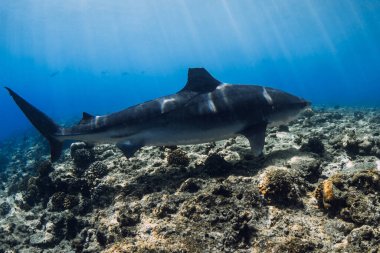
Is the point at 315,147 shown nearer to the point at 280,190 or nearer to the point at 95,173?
the point at 280,190

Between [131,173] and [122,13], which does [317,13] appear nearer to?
[122,13]

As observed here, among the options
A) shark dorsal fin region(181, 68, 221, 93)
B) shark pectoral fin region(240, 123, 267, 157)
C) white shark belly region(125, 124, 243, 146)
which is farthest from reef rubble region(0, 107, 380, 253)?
shark dorsal fin region(181, 68, 221, 93)

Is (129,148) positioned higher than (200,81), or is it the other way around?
(200,81)

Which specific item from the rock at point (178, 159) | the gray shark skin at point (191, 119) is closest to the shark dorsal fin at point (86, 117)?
the gray shark skin at point (191, 119)

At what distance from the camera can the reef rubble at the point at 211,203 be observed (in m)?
4.69

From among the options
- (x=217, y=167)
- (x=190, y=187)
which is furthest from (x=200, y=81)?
(x=190, y=187)

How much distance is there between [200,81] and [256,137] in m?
2.06

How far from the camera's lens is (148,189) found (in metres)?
7.23

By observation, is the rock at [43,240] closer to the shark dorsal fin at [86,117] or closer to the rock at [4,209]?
the shark dorsal fin at [86,117]

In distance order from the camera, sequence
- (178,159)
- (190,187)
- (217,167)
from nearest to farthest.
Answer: (190,187) → (217,167) → (178,159)

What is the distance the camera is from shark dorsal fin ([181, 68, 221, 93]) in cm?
826

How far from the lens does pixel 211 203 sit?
550 cm

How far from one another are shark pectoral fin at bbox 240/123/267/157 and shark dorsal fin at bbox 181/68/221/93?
4.86 feet

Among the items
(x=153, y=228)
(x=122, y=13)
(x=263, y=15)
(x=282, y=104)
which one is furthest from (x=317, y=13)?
(x=153, y=228)
